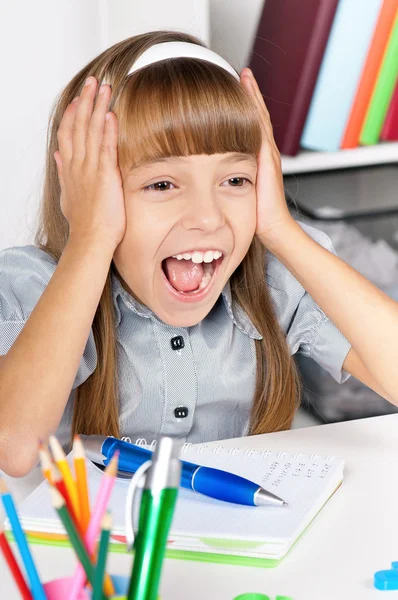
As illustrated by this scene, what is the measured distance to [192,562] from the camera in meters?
0.62

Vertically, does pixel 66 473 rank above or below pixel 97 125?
above

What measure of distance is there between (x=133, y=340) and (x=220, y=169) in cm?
27

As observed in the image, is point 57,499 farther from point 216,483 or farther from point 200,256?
point 200,256

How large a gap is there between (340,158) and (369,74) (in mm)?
172

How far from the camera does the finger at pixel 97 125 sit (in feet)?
3.22

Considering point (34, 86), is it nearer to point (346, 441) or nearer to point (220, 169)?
point (220, 169)

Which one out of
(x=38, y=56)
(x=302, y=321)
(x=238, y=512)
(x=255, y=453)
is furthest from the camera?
(x=38, y=56)

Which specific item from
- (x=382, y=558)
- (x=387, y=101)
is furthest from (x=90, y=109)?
(x=387, y=101)

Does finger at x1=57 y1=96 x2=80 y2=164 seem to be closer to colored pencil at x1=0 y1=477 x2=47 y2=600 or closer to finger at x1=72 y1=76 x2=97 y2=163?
finger at x1=72 y1=76 x2=97 y2=163

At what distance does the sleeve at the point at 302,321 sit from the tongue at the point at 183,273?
→ 0.17 metres

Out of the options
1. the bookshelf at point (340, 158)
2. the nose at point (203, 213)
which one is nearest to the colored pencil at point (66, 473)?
the nose at point (203, 213)

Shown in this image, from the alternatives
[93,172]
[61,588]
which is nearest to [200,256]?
[93,172]

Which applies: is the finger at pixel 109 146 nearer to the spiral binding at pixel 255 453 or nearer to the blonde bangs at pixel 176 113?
the blonde bangs at pixel 176 113

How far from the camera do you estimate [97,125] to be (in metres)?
0.98
